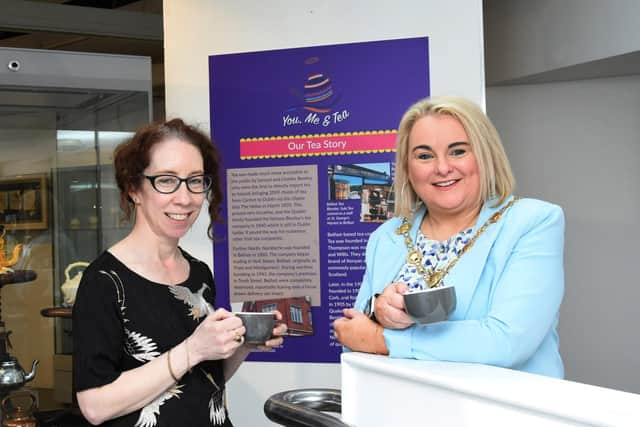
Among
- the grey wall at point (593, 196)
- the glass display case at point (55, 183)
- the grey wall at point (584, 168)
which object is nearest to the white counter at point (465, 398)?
the glass display case at point (55, 183)

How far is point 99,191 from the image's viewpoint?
3816 millimetres

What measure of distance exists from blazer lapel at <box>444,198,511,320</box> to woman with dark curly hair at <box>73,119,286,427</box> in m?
0.43

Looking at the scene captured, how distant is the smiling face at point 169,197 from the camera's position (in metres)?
1.83

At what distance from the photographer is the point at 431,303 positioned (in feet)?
4.43

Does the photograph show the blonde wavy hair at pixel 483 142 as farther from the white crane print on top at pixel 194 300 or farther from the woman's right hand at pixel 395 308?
the white crane print on top at pixel 194 300

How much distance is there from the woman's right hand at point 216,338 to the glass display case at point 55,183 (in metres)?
2.16

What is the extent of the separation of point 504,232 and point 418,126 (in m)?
0.30

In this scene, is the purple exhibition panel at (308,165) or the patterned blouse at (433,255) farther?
the purple exhibition panel at (308,165)

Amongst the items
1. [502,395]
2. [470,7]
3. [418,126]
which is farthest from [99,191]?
[502,395]

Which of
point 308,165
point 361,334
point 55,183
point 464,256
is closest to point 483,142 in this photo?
point 464,256

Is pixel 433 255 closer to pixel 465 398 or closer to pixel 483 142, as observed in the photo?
pixel 483 142

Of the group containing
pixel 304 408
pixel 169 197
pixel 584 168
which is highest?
pixel 584 168

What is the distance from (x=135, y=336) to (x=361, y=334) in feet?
1.66

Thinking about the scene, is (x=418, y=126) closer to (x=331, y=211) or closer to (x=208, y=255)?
(x=331, y=211)
